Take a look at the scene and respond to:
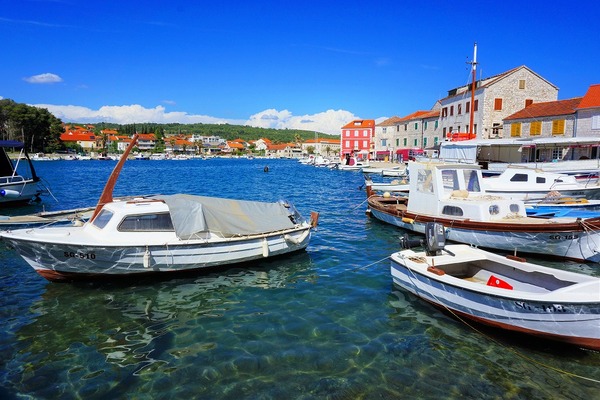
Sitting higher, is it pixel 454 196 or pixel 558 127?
pixel 558 127

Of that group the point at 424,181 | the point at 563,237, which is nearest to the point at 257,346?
the point at 563,237

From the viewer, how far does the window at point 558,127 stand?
42.5 m

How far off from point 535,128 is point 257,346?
4773 centimetres

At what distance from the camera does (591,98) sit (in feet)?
135

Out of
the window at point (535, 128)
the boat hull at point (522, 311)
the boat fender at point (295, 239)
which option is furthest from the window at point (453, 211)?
the window at point (535, 128)

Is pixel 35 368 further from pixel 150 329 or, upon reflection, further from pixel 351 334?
pixel 351 334

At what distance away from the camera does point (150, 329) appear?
960 cm

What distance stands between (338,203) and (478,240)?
58.0 ft

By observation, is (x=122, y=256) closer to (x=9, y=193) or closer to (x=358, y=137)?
(x=9, y=193)

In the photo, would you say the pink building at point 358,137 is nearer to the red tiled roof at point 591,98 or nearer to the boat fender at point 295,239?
the red tiled roof at point 591,98

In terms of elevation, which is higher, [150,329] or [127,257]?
[127,257]

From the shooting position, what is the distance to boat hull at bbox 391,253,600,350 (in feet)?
25.9

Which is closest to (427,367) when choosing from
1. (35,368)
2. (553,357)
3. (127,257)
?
(553,357)

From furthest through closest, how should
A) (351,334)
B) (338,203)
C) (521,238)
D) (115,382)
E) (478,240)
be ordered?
(338,203), (478,240), (521,238), (351,334), (115,382)
